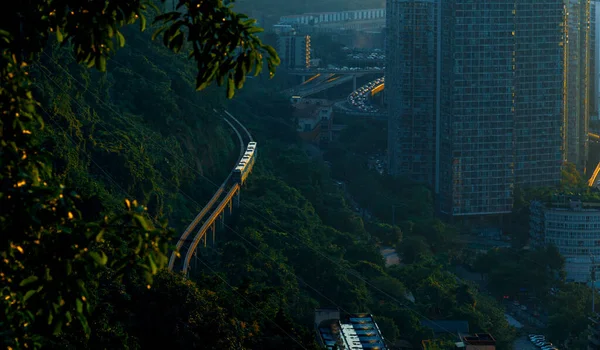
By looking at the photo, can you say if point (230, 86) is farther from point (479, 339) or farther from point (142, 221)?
point (479, 339)

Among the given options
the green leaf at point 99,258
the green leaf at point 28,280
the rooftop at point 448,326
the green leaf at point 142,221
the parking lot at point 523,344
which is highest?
the green leaf at point 142,221

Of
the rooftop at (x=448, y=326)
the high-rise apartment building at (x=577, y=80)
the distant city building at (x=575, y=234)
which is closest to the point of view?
the rooftop at (x=448, y=326)

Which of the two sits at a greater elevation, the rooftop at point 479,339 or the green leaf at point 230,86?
the green leaf at point 230,86

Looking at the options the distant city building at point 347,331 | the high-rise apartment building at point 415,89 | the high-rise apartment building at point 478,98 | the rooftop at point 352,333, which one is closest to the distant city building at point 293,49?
the high-rise apartment building at point 478,98

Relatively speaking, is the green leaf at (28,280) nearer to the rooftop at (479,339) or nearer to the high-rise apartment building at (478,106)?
the rooftop at (479,339)

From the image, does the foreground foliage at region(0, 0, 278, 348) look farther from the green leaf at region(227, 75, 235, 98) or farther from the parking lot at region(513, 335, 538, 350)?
the parking lot at region(513, 335, 538, 350)

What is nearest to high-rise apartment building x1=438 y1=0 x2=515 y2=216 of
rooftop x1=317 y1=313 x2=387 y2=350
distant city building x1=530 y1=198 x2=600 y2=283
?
distant city building x1=530 y1=198 x2=600 y2=283
